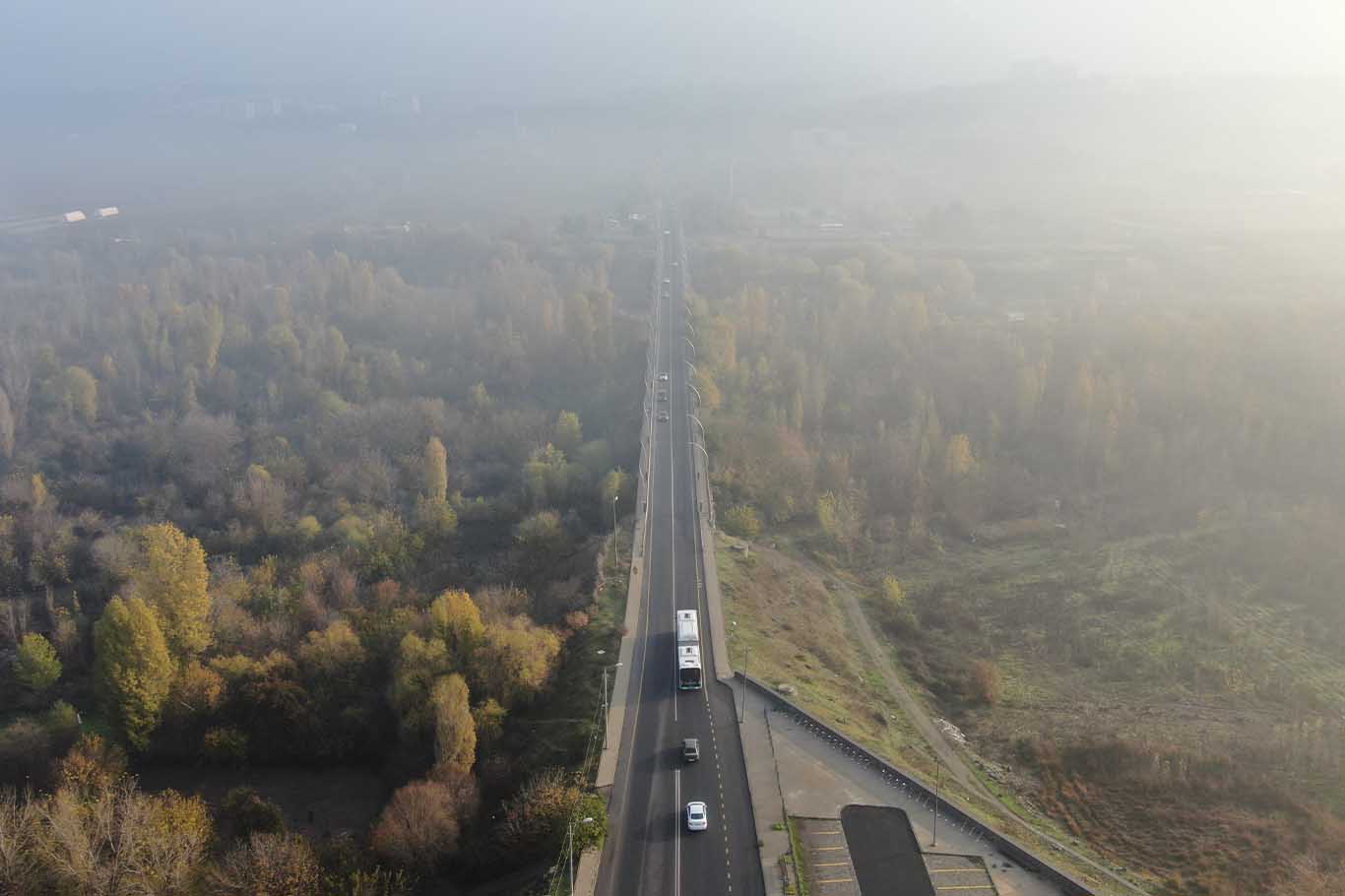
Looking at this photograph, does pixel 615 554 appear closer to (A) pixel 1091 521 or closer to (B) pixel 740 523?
(B) pixel 740 523

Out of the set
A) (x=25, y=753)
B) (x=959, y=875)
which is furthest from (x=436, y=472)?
(x=959, y=875)

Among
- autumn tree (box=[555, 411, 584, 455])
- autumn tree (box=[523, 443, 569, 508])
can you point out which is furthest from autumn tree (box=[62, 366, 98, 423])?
autumn tree (box=[523, 443, 569, 508])

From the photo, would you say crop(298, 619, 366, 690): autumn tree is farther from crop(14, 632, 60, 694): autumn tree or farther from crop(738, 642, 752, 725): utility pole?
crop(738, 642, 752, 725): utility pole

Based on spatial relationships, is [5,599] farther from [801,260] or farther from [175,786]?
[801,260]

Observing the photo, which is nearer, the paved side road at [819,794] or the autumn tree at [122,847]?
the autumn tree at [122,847]

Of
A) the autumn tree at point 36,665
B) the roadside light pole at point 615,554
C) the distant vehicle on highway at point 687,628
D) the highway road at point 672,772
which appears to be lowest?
the autumn tree at point 36,665

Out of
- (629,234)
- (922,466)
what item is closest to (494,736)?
(922,466)

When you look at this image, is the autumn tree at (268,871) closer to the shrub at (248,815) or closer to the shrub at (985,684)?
the shrub at (248,815)

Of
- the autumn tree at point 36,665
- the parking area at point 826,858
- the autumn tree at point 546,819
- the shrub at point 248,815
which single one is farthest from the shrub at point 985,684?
the autumn tree at point 36,665
